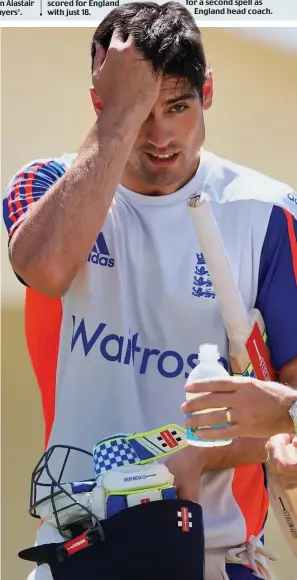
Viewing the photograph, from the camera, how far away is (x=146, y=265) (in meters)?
2.01

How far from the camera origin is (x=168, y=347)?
77.6 inches

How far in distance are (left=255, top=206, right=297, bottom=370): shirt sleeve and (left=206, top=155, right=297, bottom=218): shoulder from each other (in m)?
0.08

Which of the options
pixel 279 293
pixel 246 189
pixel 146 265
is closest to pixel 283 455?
pixel 279 293

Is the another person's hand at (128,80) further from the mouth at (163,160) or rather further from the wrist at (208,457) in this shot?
the wrist at (208,457)

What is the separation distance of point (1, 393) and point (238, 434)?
1716mm

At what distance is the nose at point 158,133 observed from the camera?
1956mm

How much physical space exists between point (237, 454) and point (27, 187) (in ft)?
2.22

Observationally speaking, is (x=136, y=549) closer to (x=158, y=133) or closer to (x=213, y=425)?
(x=213, y=425)

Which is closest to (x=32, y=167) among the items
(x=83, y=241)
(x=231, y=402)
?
(x=83, y=241)

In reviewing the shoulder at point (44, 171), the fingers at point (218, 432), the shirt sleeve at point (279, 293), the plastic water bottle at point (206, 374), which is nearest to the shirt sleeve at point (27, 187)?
the shoulder at point (44, 171)

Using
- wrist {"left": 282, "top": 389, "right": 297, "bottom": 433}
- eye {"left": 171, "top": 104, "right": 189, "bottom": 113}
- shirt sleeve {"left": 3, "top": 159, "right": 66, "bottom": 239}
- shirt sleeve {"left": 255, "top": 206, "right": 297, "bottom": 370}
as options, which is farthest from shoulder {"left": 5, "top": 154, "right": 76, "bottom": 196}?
wrist {"left": 282, "top": 389, "right": 297, "bottom": 433}

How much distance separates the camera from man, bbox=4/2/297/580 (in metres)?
1.88

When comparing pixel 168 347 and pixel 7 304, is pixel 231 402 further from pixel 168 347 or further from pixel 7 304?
pixel 7 304

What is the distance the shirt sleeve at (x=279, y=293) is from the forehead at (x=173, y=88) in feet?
1.08
